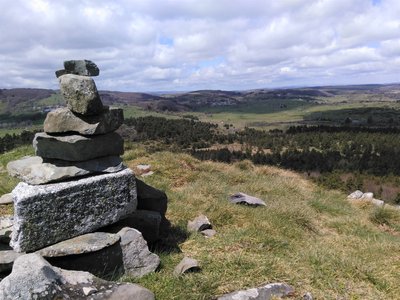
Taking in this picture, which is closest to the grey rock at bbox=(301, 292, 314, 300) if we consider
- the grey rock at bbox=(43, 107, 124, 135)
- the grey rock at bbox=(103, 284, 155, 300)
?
Answer: the grey rock at bbox=(103, 284, 155, 300)

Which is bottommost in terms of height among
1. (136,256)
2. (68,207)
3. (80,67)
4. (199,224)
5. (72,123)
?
(199,224)

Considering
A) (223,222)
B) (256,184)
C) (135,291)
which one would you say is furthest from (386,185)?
(135,291)

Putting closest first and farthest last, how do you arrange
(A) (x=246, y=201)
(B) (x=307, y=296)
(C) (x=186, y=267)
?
(B) (x=307, y=296), (C) (x=186, y=267), (A) (x=246, y=201)

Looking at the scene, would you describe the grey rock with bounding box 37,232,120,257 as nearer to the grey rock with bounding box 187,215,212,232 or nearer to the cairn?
the cairn

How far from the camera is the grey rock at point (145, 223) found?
830 centimetres

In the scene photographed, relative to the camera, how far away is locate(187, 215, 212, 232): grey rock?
33.4 feet

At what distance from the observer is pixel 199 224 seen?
10.3 metres

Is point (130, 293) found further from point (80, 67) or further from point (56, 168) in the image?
point (80, 67)

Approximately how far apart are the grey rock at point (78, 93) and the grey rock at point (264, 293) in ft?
14.2

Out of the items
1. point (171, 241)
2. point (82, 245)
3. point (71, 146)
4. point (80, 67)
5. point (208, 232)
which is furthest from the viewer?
point (208, 232)

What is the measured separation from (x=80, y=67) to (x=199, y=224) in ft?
16.1

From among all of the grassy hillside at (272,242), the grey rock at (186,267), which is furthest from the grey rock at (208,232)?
the grey rock at (186,267)

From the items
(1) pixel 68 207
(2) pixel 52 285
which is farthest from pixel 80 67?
(2) pixel 52 285

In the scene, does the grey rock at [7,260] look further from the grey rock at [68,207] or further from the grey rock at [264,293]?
the grey rock at [264,293]
